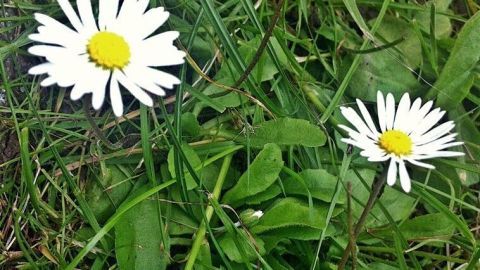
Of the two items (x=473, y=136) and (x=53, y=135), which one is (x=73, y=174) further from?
(x=473, y=136)

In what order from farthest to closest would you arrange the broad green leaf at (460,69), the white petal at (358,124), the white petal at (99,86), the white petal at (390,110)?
the broad green leaf at (460,69)
the white petal at (390,110)
the white petal at (358,124)
the white petal at (99,86)

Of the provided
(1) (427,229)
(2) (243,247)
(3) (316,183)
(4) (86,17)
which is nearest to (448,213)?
(1) (427,229)

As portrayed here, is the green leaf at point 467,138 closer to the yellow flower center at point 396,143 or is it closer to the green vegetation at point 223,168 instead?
the green vegetation at point 223,168

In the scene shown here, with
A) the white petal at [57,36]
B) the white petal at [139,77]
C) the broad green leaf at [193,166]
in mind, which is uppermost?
the white petal at [57,36]

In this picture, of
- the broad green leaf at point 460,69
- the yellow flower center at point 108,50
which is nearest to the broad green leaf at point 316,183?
the broad green leaf at point 460,69

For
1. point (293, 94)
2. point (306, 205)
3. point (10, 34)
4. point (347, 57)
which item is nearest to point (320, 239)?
point (306, 205)

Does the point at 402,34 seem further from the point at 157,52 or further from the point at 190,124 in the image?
the point at 157,52
